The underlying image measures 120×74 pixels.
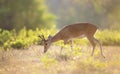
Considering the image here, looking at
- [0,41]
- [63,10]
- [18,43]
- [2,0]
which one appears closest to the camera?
[18,43]

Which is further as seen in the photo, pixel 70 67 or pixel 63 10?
pixel 63 10

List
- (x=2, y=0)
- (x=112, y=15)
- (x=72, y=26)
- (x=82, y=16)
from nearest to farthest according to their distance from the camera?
(x=72, y=26)
(x=2, y=0)
(x=112, y=15)
(x=82, y=16)

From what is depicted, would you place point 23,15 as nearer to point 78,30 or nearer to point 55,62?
point 78,30

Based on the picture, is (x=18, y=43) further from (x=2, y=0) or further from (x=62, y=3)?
(x=62, y=3)

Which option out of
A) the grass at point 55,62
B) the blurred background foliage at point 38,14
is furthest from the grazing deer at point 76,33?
the blurred background foliage at point 38,14

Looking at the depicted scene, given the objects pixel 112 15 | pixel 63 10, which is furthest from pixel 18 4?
pixel 63 10

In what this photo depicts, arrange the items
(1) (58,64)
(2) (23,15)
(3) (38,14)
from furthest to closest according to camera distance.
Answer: (3) (38,14)
(2) (23,15)
(1) (58,64)

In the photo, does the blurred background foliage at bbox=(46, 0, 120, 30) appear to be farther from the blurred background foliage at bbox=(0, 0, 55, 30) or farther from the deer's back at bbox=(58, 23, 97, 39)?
the deer's back at bbox=(58, 23, 97, 39)

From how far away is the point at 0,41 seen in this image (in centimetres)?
2069

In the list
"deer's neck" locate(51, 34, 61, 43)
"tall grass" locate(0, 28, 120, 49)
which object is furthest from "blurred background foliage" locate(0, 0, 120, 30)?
"deer's neck" locate(51, 34, 61, 43)

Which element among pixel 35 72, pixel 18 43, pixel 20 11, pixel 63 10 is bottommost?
pixel 35 72

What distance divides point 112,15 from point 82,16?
38.6 feet

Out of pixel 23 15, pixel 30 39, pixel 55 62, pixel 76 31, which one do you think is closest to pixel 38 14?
pixel 23 15

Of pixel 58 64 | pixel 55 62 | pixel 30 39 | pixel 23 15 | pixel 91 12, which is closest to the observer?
pixel 55 62
